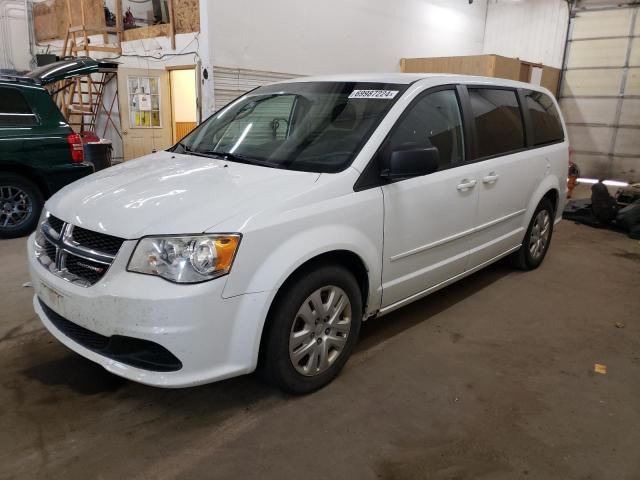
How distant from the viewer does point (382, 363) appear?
9.54 feet

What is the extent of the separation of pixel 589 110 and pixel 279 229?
12.2 meters

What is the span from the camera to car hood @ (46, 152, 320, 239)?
2123mm

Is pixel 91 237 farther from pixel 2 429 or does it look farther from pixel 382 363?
pixel 382 363

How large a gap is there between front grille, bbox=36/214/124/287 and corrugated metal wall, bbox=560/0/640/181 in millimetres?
12417

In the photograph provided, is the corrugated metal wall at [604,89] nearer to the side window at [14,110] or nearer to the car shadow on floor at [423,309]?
the car shadow on floor at [423,309]

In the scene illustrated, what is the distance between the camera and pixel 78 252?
2.24 m

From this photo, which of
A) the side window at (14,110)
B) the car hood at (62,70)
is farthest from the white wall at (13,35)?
the side window at (14,110)

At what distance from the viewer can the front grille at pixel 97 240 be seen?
213 cm

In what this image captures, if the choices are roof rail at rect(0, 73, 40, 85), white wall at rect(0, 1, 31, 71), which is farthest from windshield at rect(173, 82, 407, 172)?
white wall at rect(0, 1, 31, 71)

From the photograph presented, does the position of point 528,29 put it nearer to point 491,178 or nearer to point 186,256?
point 491,178

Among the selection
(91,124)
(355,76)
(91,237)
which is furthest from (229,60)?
(91,237)

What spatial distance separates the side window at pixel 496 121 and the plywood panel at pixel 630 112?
30.7 ft

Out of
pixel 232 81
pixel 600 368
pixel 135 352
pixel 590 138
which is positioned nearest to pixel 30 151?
pixel 232 81

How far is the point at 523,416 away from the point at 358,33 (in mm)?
9264
